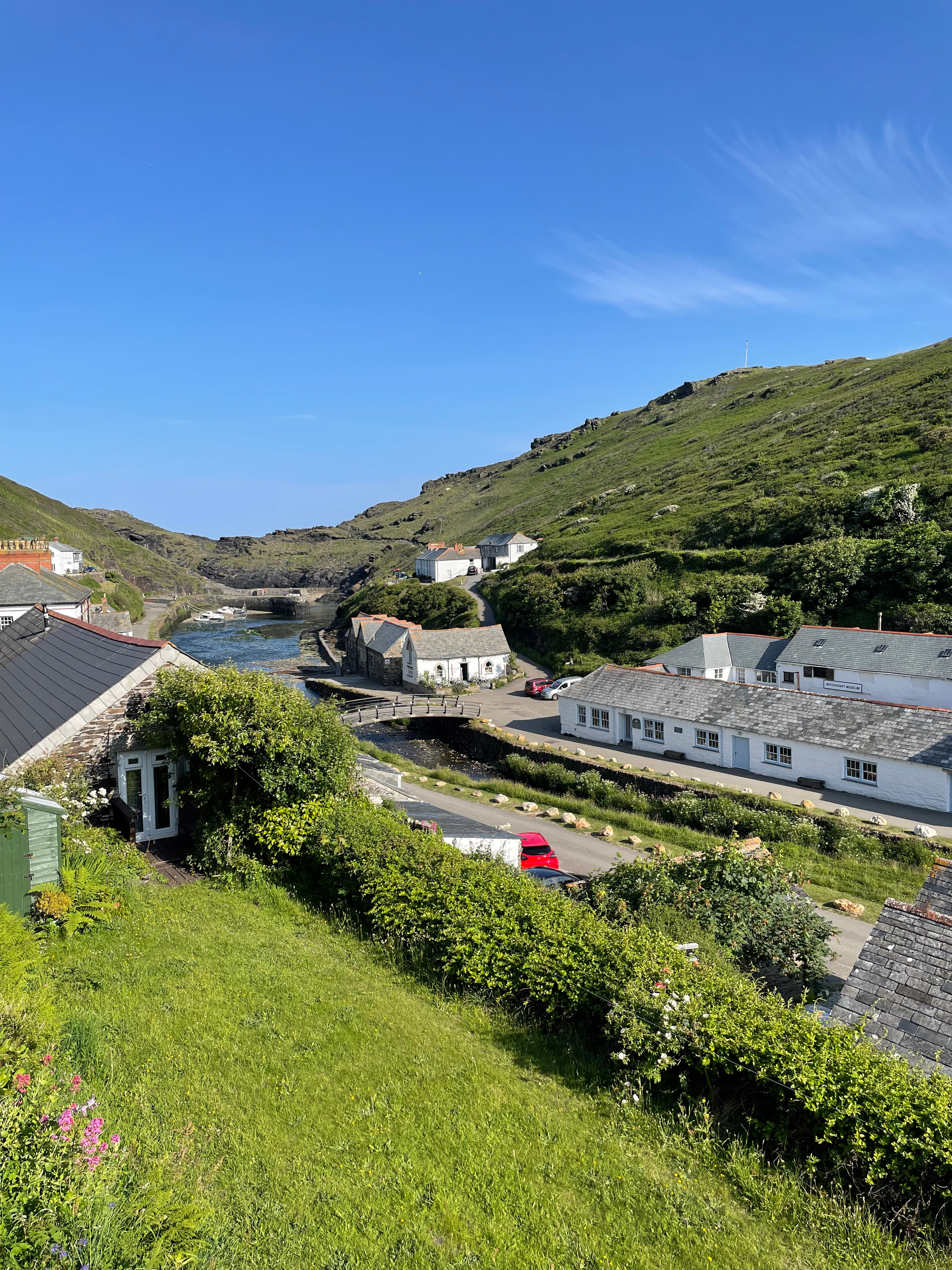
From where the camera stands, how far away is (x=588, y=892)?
14.0m

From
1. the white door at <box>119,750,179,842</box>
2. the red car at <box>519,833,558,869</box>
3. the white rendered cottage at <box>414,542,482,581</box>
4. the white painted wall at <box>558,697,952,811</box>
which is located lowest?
the red car at <box>519,833,558,869</box>

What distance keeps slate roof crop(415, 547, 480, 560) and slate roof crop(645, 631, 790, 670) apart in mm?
65813

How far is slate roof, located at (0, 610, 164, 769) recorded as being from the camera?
14.8 meters

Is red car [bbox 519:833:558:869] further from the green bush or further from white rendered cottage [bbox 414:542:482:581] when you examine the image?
white rendered cottage [bbox 414:542:482:581]

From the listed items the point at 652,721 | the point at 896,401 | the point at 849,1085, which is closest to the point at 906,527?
the point at 652,721

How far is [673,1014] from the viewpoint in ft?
24.3

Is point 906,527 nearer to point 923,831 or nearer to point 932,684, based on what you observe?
point 932,684

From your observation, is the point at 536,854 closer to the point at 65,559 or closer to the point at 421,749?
the point at 421,749

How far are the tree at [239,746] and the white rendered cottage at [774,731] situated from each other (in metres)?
23.6

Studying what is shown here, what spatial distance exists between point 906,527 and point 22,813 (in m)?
61.1

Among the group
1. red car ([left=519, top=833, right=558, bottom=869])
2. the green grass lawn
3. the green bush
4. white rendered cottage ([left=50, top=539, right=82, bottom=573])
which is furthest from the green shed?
white rendered cottage ([left=50, top=539, right=82, bottom=573])

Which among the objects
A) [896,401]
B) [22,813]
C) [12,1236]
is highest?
[896,401]

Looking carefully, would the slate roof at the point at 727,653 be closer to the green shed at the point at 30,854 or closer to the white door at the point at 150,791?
the white door at the point at 150,791

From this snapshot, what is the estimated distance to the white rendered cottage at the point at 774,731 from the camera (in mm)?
27750
